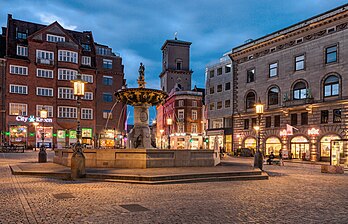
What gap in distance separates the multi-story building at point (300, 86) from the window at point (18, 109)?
3643 cm

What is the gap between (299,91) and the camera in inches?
1640

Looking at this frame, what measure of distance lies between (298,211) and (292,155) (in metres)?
34.5

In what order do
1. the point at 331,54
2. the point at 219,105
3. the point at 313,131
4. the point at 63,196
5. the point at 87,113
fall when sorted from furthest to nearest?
1. the point at 87,113
2. the point at 219,105
3. the point at 313,131
4. the point at 331,54
5. the point at 63,196

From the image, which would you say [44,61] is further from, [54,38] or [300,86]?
[300,86]

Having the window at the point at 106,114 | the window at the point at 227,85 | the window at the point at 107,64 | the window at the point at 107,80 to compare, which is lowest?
the window at the point at 106,114

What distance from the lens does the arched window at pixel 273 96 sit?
148ft

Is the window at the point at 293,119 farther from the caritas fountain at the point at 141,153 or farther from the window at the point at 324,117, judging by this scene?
the caritas fountain at the point at 141,153

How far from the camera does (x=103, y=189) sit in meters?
12.5

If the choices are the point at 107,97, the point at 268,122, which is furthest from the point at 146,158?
the point at 107,97

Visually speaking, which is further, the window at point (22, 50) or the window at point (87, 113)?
the window at point (87, 113)

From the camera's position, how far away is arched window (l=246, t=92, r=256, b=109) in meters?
49.3

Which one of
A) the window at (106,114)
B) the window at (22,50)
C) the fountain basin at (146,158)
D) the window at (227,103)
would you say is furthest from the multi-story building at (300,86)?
the window at (22,50)

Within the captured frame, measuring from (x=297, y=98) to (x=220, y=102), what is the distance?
17263 millimetres

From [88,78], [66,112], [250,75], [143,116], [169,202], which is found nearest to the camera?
[169,202]
